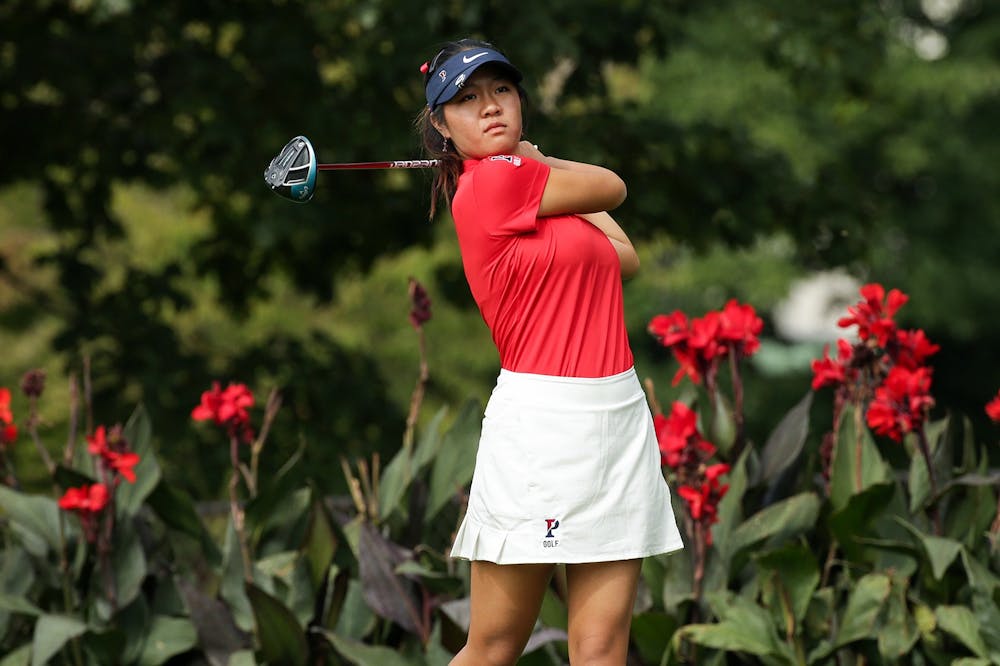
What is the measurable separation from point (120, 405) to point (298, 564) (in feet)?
13.7

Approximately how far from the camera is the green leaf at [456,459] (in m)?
4.69

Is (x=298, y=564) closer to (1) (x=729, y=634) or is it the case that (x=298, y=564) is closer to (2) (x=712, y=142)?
(1) (x=729, y=634)

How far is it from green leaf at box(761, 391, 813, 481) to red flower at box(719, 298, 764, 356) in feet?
1.01

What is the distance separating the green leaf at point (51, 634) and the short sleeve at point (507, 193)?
6.82 feet

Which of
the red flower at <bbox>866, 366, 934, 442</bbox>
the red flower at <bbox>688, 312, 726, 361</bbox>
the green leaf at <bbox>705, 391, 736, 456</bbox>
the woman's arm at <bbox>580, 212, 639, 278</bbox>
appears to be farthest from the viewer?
the green leaf at <bbox>705, 391, 736, 456</bbox>

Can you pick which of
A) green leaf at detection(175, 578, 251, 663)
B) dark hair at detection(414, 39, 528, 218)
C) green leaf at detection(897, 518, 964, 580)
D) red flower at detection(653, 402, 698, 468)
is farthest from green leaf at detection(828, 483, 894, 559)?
green leaf at detection(175, 578, 251, 663)

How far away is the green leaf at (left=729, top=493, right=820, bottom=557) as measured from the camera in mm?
4438

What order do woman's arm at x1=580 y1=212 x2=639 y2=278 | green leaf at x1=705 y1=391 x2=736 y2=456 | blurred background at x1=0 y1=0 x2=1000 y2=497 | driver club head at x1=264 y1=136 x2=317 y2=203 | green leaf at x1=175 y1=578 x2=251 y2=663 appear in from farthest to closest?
blurred background at x1=0 y1=0 x2=1000 y2=497, green leaf at x1=705 y1=391 x2=736 y2=456, green leaf at x1=175 y1=578 x2=251 y2=663, woman's arm at x1=580 y1=212 x2=639 y2=278, driver club head at x1=264 y1=136 x2=317 y2=203

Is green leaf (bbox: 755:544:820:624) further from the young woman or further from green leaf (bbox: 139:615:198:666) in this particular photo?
green leaf (bbox: 139:615:198:666)

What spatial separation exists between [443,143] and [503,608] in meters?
1.04

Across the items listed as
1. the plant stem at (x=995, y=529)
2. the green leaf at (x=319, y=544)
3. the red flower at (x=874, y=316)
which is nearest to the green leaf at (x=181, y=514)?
the green leaf at (x=319, y=544)

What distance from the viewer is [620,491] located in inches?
122

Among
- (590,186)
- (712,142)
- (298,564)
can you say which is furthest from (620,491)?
(712,142)

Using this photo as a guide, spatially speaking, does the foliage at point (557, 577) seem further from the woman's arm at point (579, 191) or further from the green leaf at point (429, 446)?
the woman's arm at point (579, 191)
